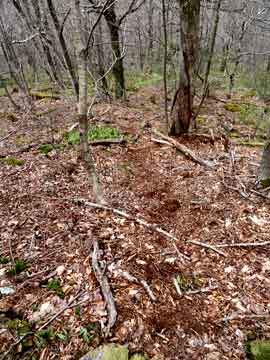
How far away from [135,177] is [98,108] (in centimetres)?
418

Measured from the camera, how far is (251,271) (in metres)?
2.68

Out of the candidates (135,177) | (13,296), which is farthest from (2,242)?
(135,177)

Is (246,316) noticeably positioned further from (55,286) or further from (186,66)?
(186,66)

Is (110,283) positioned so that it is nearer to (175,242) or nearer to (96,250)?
(96,250)

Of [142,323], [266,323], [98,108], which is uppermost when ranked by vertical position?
[98,108]

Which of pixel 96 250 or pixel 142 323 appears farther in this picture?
pixel 96 250

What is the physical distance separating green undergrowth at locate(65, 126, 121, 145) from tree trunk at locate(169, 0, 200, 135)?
4.28 ft

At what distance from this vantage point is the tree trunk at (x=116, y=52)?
7.75 metres

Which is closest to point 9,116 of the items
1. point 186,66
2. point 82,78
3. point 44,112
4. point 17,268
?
point 44,112

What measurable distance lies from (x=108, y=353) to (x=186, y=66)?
494cm

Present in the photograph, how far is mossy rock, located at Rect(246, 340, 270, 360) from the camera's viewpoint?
6.25 ft

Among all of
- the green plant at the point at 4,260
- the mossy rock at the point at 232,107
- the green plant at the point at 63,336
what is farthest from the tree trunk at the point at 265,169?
the mossy rock at the point at 232,107

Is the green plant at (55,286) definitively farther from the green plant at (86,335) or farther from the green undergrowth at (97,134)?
the green undergrowth at (97,134)

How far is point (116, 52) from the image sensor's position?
839 cm
